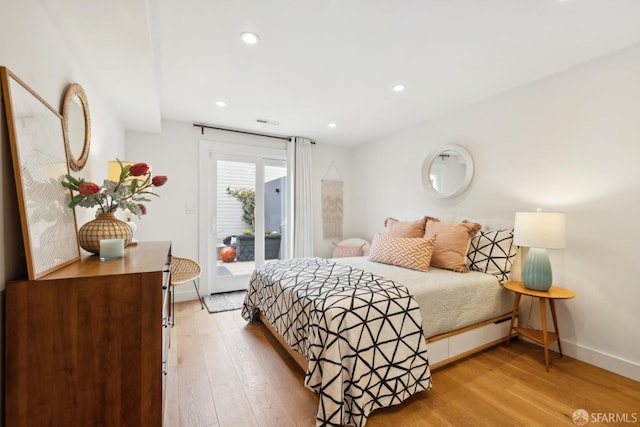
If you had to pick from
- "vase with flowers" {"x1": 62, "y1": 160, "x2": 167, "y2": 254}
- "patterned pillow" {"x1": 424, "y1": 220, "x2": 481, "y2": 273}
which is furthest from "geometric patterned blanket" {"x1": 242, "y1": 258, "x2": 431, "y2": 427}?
"vase with flowers" {"x1": 62, "y1": 160, "x2": 167, "y2": 254}

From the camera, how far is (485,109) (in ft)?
9.73

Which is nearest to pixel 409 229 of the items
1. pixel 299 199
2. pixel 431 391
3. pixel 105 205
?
pixel 431 391

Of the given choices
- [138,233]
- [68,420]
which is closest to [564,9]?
[68,420]

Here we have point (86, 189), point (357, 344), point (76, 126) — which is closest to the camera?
point (86, 189)

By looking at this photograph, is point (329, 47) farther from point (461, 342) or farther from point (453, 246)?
point (461, 342)

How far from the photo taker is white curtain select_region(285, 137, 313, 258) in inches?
171

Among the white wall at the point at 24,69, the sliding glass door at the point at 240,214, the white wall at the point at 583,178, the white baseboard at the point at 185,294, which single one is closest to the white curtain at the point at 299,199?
the sliding glass door at the point at 240,214

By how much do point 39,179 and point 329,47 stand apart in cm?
187

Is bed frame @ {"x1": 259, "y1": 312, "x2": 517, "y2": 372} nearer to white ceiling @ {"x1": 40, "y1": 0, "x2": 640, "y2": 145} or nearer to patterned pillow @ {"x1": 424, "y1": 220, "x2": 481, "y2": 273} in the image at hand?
patterned pillow @ {"x1": 424, "y1": 220, "x2": 481, "y2": 273}

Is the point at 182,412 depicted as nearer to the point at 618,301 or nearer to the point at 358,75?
the point at 358,75

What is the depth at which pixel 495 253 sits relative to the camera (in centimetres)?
257

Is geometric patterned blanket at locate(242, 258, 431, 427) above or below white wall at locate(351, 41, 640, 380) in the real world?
below

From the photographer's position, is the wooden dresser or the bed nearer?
the wooden dresser

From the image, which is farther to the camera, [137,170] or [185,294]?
[185,294]
